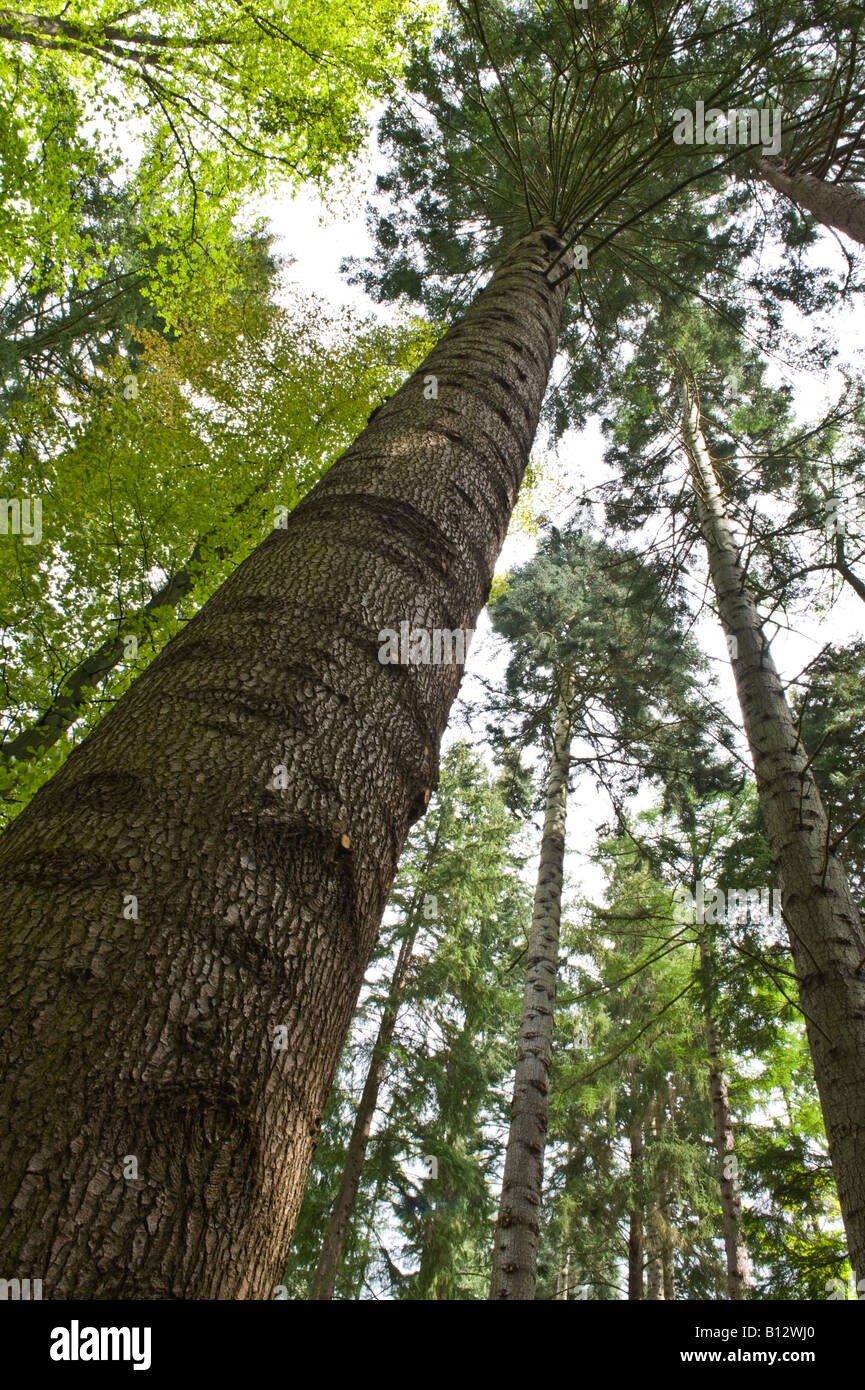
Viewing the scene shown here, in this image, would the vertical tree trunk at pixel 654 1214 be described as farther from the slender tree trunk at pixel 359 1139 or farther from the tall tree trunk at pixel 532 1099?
the tall tree trunk at pixel 532 1099

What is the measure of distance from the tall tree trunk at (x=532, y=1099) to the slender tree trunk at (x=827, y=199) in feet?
19.0

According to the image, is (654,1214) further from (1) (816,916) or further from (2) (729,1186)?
(1) (816,916)

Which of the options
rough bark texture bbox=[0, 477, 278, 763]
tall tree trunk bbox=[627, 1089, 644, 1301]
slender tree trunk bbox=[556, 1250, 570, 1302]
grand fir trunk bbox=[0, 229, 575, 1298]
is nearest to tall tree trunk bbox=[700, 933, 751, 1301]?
tall tree trunk bbox=[627, 1089, 644, 1301]

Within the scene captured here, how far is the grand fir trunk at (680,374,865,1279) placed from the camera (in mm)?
2566

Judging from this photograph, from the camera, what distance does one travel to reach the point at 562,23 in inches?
208

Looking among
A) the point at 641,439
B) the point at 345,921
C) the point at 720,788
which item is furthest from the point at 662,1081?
the point at 345,921

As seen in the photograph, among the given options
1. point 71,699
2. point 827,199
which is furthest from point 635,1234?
point 827,199

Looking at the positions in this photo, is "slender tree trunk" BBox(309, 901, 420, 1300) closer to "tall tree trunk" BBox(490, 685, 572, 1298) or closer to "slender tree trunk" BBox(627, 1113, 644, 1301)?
"tall tree trunk" BBox(490, 685, 572, 1298)

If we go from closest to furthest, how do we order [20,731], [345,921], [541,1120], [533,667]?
[345,921] → [20,731] → [541,1120] → [533,667]

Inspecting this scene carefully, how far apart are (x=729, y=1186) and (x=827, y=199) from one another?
995 cm

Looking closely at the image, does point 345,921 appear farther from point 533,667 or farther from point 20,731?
point 533,667

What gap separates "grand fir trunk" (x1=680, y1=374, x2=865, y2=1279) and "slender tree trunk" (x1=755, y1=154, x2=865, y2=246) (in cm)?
366

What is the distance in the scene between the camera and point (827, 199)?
585 centimetres
